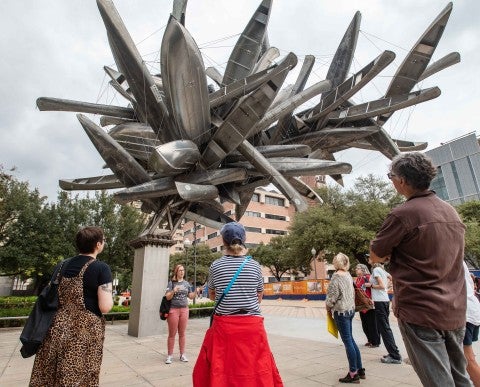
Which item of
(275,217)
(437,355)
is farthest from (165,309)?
(275,217)

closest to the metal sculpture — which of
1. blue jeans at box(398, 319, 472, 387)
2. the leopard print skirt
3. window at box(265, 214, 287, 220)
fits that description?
the leopard print skirt

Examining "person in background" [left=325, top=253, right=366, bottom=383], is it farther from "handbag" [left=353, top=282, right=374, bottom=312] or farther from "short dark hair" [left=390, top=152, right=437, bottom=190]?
"short dark hair" [left=390, top=152, right=437, bottom=190]

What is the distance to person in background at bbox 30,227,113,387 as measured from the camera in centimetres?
253

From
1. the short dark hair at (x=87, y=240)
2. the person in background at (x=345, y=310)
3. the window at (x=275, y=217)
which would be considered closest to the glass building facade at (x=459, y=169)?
the window at (x=275, y=217)

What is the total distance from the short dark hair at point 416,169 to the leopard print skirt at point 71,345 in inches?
106

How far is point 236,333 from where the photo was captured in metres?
2.50

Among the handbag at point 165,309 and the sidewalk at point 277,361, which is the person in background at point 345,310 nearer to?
the sidewalk at point 277,361

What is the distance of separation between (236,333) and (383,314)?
442 centimetres

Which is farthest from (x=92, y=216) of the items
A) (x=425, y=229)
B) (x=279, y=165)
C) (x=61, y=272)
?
(x=425, y=229)

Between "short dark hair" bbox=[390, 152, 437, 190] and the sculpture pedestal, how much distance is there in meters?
8.45

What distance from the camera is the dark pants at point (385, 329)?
5.30 m

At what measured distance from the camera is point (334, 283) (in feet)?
15.8

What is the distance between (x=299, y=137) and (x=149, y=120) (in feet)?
14.8

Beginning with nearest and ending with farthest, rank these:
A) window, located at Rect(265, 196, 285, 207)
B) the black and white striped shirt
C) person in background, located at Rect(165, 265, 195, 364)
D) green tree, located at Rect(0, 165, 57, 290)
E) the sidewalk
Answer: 1. the black and white striped shirt
2. the sidewalk
3. person in background, located at Rect(165, 265, 195, 364)
4. green tree, located at Rect(0, 165, 57, 290)
5. window, located at Rect(265, 196, 285, 207)
